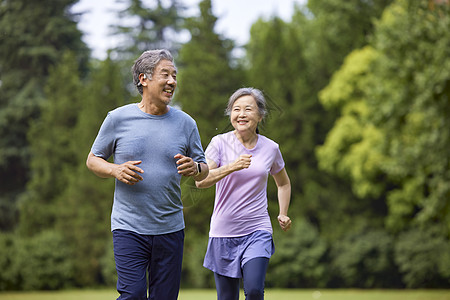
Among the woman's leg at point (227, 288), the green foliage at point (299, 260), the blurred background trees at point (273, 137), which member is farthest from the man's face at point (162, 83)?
the green foliage at point (299, 260)

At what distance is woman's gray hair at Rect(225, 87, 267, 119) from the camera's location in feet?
18.4

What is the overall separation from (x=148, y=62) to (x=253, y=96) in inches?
49.6

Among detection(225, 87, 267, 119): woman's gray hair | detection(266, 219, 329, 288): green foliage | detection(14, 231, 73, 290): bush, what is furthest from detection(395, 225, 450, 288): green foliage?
detection(225, 87, 267, 119): woman's gray hair

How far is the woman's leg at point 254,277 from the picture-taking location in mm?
5152

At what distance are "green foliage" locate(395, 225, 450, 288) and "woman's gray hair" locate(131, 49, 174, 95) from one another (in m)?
20.3

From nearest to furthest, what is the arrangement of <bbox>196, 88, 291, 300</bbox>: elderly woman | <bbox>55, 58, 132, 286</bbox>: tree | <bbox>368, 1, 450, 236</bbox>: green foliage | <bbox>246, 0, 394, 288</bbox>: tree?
<bbox>196, 88, 291, 300</bbox>: elderly woman, <bbox>368, 1, 450, 236</bbox>: green foliage, <bbox>55, 58, 132, 286</bbox>: tree, <bbox>246, 0, 394, 288</bbox>: tree

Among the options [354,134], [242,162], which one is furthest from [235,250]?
[354,134]

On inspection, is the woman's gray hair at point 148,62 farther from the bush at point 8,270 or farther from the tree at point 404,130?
the bush at point 8,270

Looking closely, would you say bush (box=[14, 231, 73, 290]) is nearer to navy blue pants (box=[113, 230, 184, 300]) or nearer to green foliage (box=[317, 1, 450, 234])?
green foliage (box=[317, 1, 450, 234])

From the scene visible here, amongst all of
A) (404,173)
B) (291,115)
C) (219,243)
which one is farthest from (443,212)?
(219,243)

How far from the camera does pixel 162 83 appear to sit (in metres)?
4.58

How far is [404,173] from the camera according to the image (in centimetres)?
2016

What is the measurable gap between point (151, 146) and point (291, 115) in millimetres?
23357

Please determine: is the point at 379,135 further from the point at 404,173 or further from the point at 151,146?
the point at 151,146
